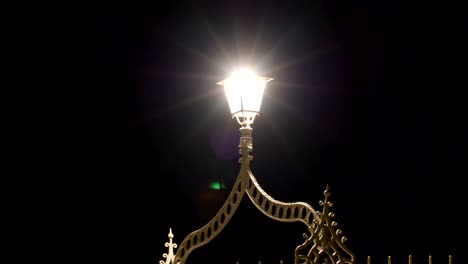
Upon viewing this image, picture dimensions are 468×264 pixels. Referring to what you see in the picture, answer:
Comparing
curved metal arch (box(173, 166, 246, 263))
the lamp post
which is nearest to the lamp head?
the lamp post

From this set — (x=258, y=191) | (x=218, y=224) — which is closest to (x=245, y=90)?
(x=258, y=191)

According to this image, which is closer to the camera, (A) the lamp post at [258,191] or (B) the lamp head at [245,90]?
(A) the lamp post at [258,191]

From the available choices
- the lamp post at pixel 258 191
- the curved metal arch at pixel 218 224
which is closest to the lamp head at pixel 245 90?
the lamp post at pixel 258 191

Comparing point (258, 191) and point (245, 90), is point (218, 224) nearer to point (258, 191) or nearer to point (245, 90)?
point (258, 191)

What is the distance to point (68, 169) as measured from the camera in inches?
767

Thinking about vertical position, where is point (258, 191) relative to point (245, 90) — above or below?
below

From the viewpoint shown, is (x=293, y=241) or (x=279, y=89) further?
(x=279, y=89)

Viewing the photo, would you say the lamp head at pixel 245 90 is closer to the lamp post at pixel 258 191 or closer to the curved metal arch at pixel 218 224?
the lamp post at pixel 258 191

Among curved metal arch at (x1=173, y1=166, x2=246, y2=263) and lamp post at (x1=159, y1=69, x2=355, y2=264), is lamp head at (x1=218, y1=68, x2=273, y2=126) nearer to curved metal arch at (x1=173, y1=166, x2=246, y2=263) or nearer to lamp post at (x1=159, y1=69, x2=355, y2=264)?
lamp post at (x1=159, y1=69, x2=355, y2=264)

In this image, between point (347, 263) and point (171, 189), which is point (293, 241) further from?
point (347, 263)

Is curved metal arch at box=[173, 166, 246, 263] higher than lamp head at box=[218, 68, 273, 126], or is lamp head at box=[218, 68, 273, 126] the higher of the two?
lamp head at box=[218, 68, 273, 126]

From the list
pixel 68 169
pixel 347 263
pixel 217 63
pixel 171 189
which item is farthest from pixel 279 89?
pixel 347 263

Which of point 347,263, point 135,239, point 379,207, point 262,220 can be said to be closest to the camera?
point 347,263

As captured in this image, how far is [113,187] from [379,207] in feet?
18.2
